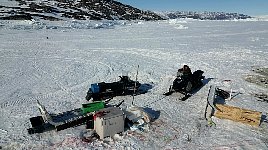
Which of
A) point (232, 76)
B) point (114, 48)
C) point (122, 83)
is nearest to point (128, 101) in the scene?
point (122, 83)

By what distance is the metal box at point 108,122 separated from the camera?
1033cm

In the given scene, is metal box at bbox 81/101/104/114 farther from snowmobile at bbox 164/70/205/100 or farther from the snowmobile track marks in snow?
the snowmobile track marks in snow

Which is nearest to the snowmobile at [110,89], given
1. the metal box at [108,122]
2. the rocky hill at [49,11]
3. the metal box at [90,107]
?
the metal box at [90,107]

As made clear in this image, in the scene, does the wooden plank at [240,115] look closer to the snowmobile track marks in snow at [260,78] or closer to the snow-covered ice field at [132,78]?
the snow-covered ice field at [132,78]

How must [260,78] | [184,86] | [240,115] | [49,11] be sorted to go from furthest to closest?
[49,11]
[260,78]
[184,86]
[240,115]

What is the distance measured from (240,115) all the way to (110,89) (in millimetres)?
6120

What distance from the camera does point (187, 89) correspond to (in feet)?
50.1

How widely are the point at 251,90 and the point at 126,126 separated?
9.09 metres

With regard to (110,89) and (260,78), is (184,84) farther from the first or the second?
(260,78)

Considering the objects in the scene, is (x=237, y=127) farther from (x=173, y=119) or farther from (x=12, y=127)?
(x=12, y=127)

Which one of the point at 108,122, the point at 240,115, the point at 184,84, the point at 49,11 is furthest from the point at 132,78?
the point at 49,11

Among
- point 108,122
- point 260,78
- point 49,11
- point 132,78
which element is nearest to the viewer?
point 108,122

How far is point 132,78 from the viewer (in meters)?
18.6

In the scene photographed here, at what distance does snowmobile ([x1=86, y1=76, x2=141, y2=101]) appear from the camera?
46.3 ft
